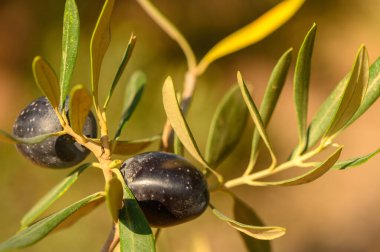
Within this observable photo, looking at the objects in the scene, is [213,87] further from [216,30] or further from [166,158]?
[166,158]

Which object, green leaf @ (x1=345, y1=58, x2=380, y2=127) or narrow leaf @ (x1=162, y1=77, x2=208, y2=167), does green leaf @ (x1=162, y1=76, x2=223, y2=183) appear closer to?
narrow leaf @ (x1=162, y1=77, x2=208, y2=167)

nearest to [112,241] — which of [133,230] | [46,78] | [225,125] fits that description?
[133,230]

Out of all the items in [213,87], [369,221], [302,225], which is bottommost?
[369,221]

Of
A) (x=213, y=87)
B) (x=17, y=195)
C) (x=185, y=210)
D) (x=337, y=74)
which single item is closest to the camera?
(x=185, y=210)

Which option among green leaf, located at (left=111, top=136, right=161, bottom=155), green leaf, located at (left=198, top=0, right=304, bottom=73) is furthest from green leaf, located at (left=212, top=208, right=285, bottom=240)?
green leaf, located at (left=198, top=0, right=304, bottom=73)

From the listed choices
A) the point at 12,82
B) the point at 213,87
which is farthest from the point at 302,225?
the point at 12,82

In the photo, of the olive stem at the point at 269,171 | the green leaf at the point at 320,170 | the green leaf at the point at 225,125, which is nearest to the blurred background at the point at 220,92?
the green leaf at the point at 225,125

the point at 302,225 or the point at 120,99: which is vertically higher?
the point at 120,99

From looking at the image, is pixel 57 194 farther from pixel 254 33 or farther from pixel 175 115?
pixel 254 33
